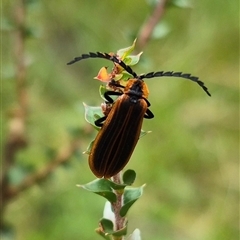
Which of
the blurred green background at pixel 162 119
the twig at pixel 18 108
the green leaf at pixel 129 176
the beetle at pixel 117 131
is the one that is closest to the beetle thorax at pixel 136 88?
the beetle at pixel 117 131

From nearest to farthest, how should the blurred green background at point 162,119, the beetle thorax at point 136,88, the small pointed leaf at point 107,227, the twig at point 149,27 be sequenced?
the small pointed leaf at point 107,227
the beetle thorax at point 136,88
the twig at point 149,27
the blurred green background at point 162,119

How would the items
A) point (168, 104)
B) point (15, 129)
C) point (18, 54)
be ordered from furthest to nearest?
1. point (168, 104)
2. point (15, 129)
3. point (18, 54)

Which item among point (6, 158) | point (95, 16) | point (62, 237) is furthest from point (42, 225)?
point (95, 16)

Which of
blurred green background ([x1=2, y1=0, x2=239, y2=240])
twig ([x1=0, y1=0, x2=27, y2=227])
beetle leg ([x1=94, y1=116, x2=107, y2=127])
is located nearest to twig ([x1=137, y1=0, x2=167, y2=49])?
twig ([x1=0, y1=0, x2=27, y2=227])

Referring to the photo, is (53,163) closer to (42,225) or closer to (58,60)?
(42,225)

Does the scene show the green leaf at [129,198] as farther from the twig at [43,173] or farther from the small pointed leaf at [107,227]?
the twig at [43,173]

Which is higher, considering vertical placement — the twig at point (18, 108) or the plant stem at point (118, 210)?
the plant stem at point (118, 210)

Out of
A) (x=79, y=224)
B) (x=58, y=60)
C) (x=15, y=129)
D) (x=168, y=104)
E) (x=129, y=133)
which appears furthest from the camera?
(x=58, y=60)
